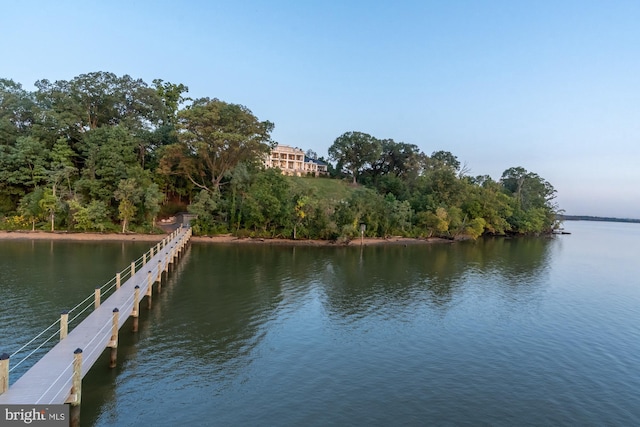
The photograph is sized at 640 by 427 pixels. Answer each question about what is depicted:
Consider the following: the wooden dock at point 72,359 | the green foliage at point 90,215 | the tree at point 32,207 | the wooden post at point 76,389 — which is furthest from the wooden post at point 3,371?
the tree at point 32,207

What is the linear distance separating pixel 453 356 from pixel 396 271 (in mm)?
18325

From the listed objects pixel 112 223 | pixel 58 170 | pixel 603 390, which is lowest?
pixel 603 390

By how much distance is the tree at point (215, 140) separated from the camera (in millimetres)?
48500

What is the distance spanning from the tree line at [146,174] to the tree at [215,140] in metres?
0.14

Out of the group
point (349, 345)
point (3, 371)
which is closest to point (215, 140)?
point (349, 345)

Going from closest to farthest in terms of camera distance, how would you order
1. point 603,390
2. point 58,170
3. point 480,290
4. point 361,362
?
point 603,390
point 361,362
point 480,290
point 58,170

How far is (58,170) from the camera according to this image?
46.8 metres

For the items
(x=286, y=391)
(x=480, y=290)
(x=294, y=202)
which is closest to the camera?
(x=286, y=391)

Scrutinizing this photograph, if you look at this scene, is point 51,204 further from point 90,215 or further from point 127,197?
point 127,197

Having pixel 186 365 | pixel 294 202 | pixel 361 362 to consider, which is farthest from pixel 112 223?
pixel 361 362

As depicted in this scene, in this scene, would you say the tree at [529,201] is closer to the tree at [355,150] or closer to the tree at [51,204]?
the tree at [355,150]

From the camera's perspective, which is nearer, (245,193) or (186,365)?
(186,365)

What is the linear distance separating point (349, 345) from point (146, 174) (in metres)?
41.8

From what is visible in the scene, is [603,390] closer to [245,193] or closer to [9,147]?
[245,193]
